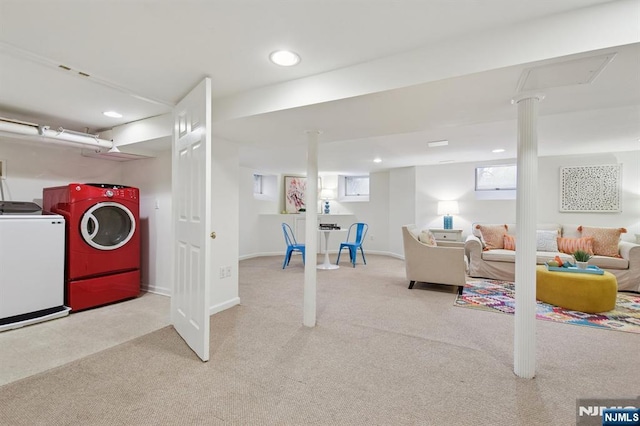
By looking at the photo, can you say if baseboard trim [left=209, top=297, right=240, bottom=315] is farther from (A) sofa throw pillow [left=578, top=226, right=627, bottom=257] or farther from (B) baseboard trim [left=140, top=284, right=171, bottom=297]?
(A) sofa throw pillow [left=578, top=226, right=627, bottom=257]

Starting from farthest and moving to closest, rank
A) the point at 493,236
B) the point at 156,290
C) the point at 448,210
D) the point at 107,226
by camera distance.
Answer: the point at 448,210 < the point at 493,236 < the point at 156,290 < the point at 107,226

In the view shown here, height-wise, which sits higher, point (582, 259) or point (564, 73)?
point (564, 73)

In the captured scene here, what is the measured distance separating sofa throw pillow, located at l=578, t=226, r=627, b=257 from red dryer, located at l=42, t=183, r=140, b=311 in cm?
657

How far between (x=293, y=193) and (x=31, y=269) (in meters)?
5.44

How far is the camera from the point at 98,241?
3369mm

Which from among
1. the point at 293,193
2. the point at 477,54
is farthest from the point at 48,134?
the point at 293,193

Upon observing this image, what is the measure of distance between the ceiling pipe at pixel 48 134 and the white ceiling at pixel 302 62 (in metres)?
0.21

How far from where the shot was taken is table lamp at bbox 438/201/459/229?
19.6 ft

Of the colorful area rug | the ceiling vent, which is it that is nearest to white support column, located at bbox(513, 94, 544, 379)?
the ceiling vent

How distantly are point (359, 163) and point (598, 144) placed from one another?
3.89 meters

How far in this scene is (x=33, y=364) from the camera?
2.11 m

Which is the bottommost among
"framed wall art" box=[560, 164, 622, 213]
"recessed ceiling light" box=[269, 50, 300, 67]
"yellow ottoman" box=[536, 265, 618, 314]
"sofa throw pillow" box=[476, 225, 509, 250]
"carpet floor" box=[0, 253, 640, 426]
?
"carpet floor" box=[0, 253, 640, 426]

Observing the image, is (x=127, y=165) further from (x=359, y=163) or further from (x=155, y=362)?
(x=359, y=163)

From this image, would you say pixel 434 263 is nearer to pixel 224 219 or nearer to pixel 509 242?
pixel 509 242
